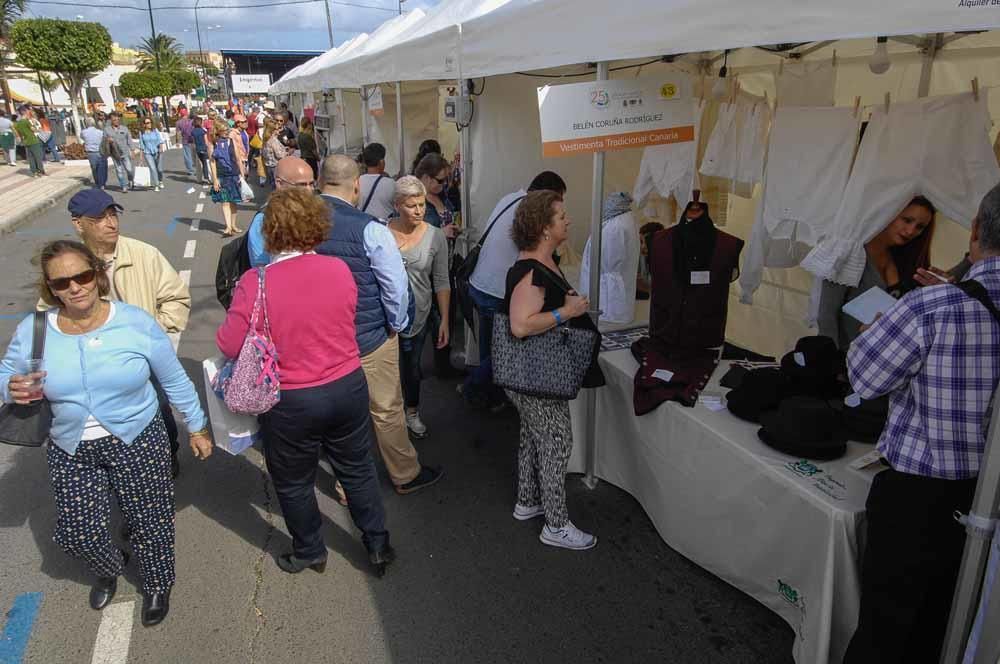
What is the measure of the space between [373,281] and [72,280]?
1.16 meters

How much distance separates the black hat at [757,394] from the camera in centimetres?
277

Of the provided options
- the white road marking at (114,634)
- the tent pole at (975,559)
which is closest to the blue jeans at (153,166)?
the white road marking at (114,634)

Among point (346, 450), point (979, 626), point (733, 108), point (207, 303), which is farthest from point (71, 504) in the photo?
point (207, 303)

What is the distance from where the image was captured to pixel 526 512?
3379 mm

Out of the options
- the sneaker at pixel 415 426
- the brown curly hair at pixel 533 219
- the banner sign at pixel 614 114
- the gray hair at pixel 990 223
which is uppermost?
the banner sign at pixel 614 114

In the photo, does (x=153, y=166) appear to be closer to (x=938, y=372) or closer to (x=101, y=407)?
(x=101, y=407)

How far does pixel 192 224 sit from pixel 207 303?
512 centimetres

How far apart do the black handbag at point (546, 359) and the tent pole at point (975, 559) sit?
1522 millimetres

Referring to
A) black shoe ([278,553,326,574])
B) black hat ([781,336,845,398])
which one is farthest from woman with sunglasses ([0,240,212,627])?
black hat ([781,336,845,398])

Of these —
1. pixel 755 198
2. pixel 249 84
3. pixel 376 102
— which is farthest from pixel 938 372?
pixel 249 84

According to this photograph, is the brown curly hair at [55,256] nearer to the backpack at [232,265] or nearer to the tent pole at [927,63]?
the backpack at [232,265]

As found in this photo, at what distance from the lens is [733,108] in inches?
155

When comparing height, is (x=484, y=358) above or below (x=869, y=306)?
below

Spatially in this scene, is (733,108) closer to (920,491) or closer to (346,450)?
(920,491)
